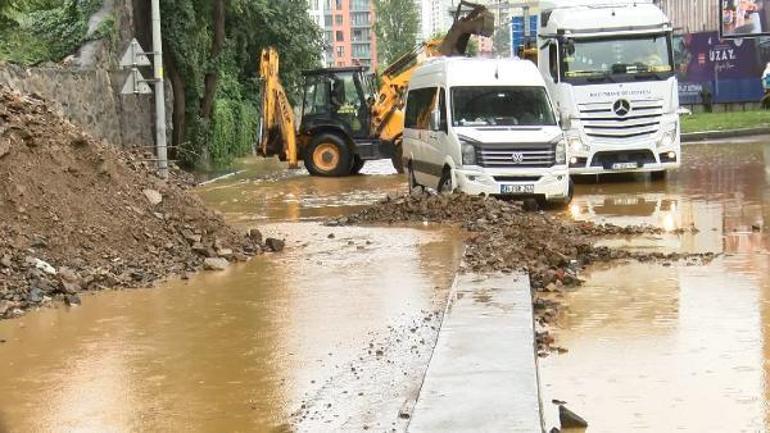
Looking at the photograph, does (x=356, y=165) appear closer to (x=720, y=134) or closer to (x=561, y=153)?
(x=561, y=153)

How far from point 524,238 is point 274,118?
16693 mm

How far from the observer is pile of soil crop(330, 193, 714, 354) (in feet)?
34.4

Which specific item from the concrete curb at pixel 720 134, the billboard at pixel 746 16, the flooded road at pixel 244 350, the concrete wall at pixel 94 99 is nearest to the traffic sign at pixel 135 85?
the concrete wall at pixel 94 99

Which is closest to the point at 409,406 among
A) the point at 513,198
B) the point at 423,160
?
the point at 513,198

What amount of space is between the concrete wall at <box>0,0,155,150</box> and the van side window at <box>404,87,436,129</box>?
631cm

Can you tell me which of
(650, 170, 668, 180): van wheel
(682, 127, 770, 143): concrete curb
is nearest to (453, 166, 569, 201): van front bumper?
(650, 170, 668, 180): van wheel

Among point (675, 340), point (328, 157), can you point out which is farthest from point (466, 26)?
point (675, 340)

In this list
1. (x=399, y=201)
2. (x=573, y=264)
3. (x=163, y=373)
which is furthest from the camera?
(x=399, y=201)

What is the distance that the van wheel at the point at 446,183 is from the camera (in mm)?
17181

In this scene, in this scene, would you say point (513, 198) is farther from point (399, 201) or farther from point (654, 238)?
point (654, 238)

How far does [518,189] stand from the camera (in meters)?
16.9

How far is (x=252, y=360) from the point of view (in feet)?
25.3

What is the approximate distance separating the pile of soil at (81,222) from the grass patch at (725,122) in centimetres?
2663

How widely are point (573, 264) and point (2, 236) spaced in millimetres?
5803
